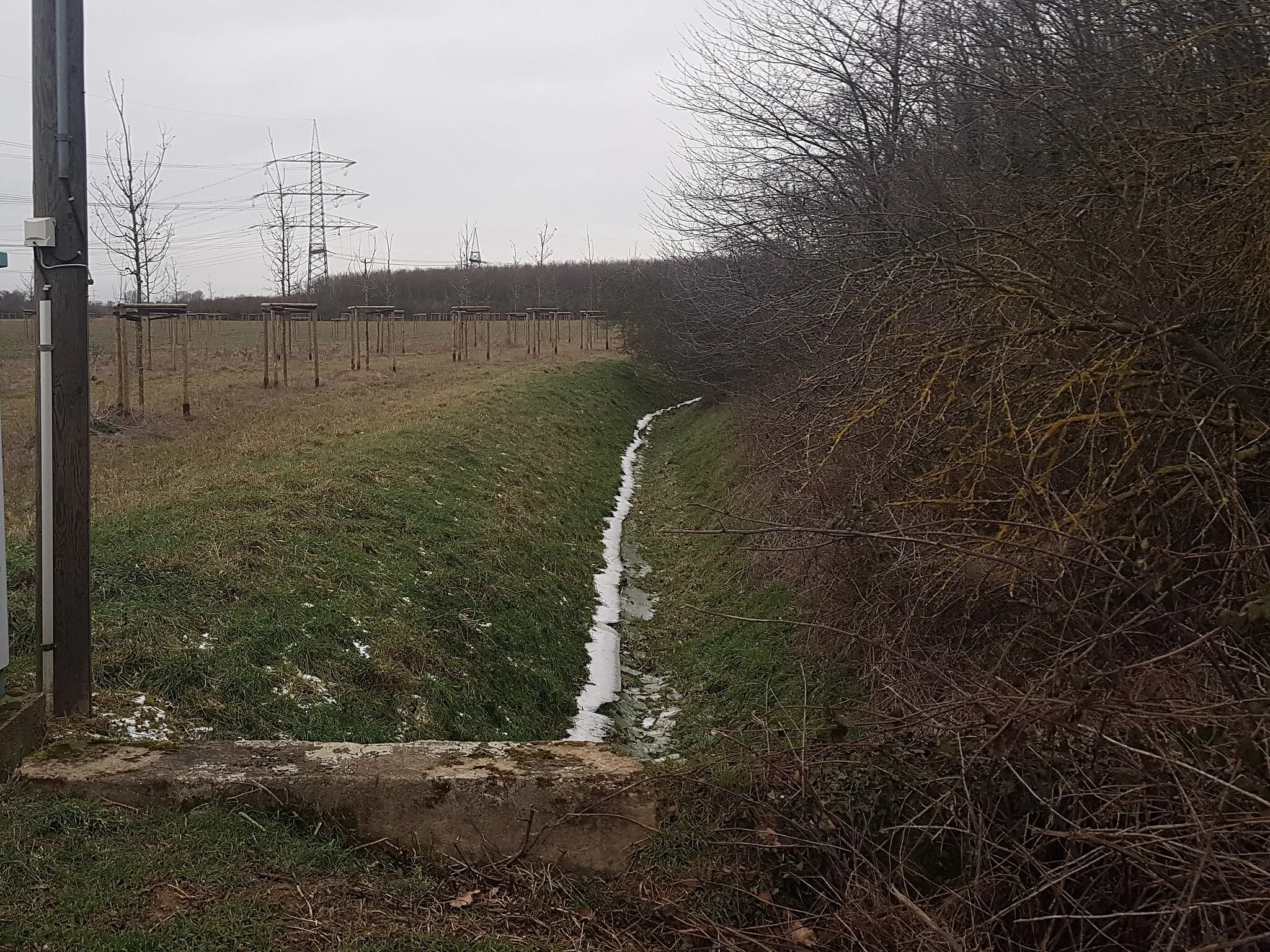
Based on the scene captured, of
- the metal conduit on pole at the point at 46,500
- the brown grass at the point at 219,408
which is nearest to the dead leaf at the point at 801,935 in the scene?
the metal conduit on pole at the point at 46,500

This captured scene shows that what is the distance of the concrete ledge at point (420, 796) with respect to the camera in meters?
4.07

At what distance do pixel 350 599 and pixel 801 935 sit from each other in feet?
17.3

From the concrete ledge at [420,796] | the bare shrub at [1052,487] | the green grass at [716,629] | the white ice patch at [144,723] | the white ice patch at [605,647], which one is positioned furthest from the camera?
the white ice patch at [605,647]

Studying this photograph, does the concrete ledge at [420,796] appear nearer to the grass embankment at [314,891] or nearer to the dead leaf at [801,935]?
the grass embankment at [314,891]

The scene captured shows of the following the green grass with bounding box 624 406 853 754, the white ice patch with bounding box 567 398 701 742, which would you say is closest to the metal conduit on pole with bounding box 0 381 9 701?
the green grass with bounding box 624 406 853 754

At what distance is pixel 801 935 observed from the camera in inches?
132

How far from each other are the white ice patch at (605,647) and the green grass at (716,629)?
26 cm

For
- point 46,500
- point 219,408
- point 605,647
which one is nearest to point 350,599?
point 605,647

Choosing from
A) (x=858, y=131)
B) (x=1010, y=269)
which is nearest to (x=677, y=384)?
(x=858, y=131)

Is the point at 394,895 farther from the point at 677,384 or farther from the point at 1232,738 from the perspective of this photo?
the point at 677,384

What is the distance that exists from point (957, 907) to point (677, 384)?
32578 mm

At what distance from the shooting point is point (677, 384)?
3550 centimetres

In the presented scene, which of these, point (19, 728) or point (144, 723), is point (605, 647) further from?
point (19, 728)

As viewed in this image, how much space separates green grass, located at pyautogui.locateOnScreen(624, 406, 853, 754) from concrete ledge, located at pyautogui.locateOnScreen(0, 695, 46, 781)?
2924 millimetres
